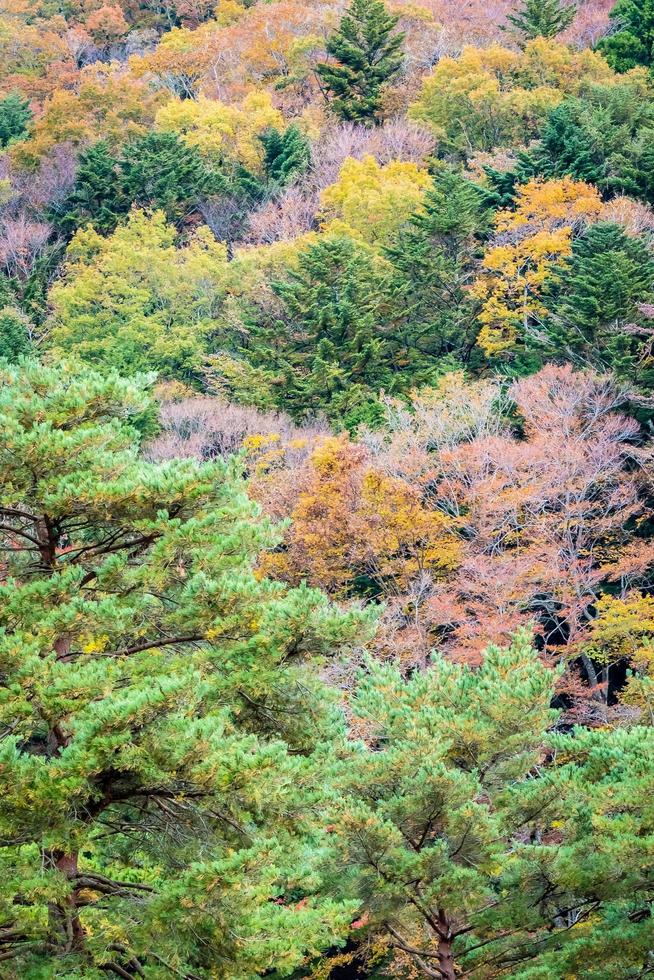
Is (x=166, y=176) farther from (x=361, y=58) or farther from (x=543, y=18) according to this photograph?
(x=543, y=18)

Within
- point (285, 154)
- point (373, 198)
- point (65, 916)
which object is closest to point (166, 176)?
point (285, 154)

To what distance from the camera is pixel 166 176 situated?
40.5 meters

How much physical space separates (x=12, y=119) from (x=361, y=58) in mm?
15543

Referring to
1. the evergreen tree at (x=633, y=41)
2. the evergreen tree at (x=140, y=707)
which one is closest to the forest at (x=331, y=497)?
the evergreen tree at (x=140, y=707)

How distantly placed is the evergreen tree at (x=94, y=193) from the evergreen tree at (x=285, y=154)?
5264 mm

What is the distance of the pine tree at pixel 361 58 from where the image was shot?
43906 millimetres

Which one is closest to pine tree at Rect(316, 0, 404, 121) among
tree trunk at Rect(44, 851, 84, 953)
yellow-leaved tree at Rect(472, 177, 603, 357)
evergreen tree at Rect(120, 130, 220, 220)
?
evergreen tree at Rect(120, 130, 220, 220)

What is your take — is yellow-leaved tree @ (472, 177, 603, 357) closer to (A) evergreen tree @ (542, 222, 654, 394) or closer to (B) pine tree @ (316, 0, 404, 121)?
(A) evergreen tree @ (542, 222, 654, 394)

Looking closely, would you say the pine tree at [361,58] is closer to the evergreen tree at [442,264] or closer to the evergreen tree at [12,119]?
the evergreen tree at [442,264]

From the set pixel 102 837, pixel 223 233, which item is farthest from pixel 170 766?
pixel 223 233

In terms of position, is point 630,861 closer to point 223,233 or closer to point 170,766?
point 170,766

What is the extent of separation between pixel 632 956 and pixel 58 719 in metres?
5.67

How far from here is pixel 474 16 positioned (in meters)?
51.3

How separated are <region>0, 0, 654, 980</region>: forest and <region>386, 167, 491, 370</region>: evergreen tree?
0.10 metres
